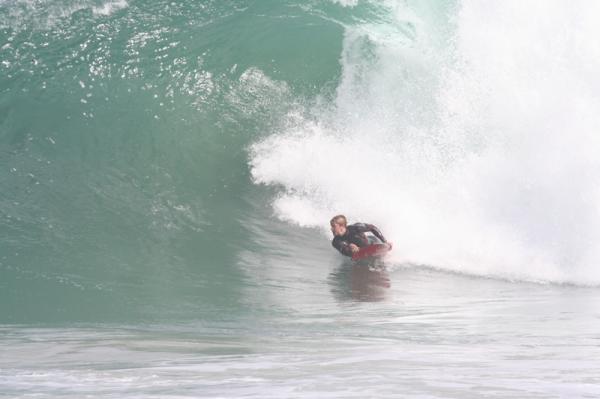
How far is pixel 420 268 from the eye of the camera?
963 centimetres

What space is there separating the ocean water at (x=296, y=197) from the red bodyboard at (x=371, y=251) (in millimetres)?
157

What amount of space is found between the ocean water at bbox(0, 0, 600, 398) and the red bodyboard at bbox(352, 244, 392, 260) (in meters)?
0.16

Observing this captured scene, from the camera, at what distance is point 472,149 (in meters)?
12.1

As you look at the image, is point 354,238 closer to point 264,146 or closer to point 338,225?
point 338,225

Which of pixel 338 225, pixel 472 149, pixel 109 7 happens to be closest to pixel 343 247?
pixel 338 225

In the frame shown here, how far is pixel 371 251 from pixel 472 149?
11.2 feet

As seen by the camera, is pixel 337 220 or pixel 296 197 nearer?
pixel 337 220

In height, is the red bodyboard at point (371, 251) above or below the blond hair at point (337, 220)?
below

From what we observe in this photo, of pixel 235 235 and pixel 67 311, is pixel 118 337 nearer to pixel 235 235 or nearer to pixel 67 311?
pixel 67 311

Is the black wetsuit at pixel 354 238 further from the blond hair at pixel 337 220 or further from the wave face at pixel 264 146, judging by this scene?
the wave face at pixel 264 146

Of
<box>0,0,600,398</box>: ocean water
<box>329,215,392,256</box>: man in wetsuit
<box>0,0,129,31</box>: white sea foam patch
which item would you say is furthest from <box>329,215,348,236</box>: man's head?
<box>0,0,129,31</box>: white sea foam patch

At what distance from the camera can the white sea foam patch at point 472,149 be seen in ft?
32.2

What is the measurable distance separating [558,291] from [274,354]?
4794mm

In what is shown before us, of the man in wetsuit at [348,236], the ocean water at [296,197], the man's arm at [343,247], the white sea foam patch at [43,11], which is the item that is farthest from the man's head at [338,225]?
the white sea foam patch at [43,11]
